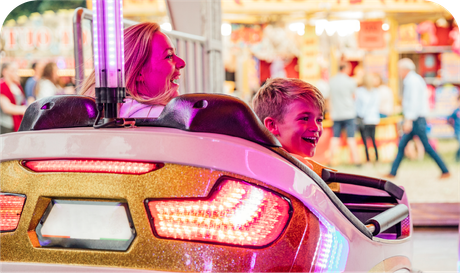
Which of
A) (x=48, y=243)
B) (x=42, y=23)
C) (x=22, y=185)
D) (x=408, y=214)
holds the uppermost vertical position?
(x=42, y=23)

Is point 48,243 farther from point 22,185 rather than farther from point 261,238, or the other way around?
point 261,238

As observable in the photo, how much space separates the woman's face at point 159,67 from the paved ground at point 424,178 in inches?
185

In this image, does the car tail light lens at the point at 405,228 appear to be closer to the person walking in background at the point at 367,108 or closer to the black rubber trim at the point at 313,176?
the black rubber trim at the point at 313,176

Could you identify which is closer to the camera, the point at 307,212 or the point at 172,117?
the point at 307,212

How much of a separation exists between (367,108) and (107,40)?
816 centimetres

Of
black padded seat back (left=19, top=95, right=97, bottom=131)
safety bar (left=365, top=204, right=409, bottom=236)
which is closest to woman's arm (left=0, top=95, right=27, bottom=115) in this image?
black padded seat back (left=19, top=95, right=97, bottom=131)

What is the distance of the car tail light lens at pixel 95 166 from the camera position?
1.11m

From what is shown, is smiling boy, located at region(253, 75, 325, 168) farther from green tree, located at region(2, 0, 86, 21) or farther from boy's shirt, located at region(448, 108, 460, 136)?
green tree, located at region(2, 0, 86, 21)

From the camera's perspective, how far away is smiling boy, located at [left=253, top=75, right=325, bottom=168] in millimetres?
2178

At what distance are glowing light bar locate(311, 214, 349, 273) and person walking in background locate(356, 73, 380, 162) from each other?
817 cm

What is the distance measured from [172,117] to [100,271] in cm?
39

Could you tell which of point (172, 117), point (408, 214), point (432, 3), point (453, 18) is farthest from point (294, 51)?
point (172, 117)

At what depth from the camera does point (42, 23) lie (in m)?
12.4

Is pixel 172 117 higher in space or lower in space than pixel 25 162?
higher
